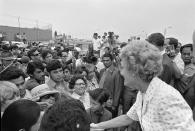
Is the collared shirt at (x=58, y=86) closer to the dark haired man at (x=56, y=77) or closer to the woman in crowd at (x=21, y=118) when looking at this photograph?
the dark haired man at (x=56, y=77)

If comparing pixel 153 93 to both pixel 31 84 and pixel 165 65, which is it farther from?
pixel 31 84

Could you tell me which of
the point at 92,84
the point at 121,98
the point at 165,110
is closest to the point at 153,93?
the point at 165,110

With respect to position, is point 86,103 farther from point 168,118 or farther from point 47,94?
point 168,118

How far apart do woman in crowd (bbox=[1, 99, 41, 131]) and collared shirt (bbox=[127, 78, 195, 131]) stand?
0.99 meters

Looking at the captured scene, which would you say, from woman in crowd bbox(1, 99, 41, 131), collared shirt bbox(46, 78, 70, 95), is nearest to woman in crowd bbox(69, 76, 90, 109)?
collared shirt bbox(46, 78, 70, 95)

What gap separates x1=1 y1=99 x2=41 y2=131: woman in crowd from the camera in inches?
A: 66.6

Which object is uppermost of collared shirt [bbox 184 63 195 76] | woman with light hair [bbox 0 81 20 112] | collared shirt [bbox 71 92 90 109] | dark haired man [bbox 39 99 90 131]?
dark haired man [bbox 39 99 90 131]

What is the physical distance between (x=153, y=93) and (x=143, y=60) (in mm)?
287

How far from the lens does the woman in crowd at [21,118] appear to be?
5.55 ft

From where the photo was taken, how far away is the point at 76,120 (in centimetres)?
143

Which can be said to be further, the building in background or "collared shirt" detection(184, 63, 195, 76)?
the building in background

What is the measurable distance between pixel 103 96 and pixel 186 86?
123cm

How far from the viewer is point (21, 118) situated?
1710 mm

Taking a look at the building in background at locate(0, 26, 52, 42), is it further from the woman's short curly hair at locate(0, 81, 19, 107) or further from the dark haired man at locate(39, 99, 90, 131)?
the dark haired man at locate(39, 99, 90, 131)
